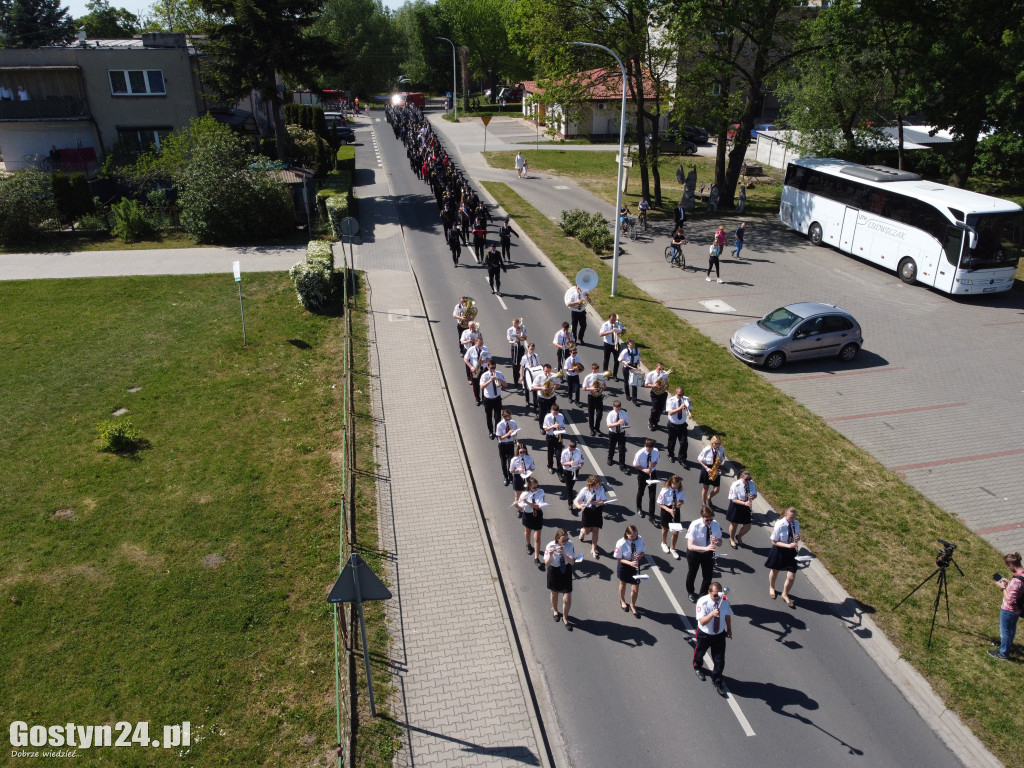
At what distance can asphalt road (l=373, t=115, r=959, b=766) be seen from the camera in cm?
805

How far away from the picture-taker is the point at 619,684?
29.0ft

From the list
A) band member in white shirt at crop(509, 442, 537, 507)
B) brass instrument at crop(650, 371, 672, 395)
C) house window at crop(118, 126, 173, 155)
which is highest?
house window at crop(118, 126, 173, 155)

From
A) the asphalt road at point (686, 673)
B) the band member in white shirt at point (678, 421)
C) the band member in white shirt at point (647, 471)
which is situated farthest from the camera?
the band member in white shirt at point (678, 421)

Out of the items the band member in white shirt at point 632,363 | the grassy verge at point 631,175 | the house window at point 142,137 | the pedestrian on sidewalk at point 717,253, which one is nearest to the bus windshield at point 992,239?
the pedestrian on sidewalk at point 717,253

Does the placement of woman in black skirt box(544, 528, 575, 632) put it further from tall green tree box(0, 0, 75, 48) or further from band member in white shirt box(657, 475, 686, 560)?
tall green tree box(0, 0, 75, 48)

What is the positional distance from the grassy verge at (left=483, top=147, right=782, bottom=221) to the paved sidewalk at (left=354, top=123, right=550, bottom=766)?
69.4 feet

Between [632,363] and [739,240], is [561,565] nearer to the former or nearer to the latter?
[632,363]

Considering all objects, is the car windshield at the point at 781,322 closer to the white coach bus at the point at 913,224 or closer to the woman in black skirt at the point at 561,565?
the white coach bus at the point at 913,224

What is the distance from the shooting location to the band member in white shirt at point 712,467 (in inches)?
461

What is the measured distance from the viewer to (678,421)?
12914 millimetres

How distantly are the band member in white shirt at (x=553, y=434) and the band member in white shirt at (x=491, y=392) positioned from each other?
146cm

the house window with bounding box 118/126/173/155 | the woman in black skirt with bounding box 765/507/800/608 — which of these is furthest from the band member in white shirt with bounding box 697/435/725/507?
the house window with bounding box 118/126/173/155

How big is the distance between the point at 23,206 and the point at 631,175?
29.9 meters

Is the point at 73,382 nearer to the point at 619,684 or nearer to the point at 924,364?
the point at 619,684
